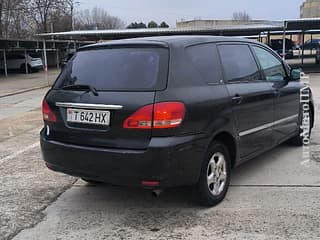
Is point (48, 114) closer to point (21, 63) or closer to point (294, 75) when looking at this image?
point (294, 75)

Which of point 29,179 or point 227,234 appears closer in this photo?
point 227,234

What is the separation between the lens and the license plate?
372 centimetres

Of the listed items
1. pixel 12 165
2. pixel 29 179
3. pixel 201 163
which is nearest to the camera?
pixel 201 163

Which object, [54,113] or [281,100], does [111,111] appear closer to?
[54,113]

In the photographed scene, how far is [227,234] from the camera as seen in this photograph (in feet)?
11.6

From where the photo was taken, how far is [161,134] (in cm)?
354

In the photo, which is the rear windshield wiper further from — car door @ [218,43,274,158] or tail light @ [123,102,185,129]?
car door @ [218,43,274,158]

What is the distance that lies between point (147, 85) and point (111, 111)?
0.39 m

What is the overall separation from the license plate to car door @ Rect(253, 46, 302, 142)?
238 cm

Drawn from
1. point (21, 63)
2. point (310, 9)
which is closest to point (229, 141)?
point (21, 63)

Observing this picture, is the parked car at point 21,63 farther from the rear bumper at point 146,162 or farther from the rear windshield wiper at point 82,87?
the rear bumper at point 146,162

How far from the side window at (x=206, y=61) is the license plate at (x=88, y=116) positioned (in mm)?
993

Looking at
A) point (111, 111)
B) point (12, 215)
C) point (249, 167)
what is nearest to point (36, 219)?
point (12, 215)

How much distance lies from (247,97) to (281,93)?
105 cm
